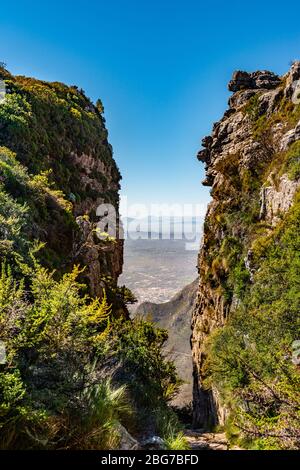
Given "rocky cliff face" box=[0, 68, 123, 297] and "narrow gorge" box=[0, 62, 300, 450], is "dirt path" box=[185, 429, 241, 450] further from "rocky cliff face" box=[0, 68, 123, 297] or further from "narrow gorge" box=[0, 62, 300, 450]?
"rocky cliff face" box=[0, 68, 123, 297]

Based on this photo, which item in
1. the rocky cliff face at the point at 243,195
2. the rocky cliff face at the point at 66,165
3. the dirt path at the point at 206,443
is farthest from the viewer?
the rocky cliff face at the point at 243,195

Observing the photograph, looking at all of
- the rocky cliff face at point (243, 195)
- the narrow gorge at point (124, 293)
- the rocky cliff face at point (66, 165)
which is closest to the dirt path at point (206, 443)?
the narrow gorge at point (124, 293)

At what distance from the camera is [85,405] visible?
15.3ft

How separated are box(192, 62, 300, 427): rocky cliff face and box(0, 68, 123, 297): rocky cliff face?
9.07 meters

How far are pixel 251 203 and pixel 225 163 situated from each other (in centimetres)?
674

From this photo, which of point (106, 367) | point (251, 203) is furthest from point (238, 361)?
point (251, 203)

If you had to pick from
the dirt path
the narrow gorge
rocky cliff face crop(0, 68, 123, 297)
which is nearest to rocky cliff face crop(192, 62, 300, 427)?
the narrow gorge

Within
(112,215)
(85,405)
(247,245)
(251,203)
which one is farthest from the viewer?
(112,215)

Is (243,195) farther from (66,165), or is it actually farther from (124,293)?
(66,165)

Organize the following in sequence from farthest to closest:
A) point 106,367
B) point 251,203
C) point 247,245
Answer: point 251,203 → point 247,245 → point 106,367

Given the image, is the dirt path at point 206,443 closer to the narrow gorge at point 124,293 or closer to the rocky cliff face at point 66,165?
the narrow gorge at point 124,293

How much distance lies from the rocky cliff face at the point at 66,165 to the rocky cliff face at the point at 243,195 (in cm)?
907

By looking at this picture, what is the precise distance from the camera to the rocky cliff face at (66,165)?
1567cm
